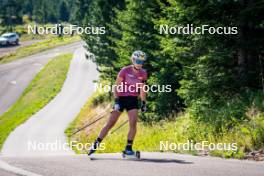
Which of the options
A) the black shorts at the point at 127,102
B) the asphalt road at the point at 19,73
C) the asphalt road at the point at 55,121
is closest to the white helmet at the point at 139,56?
the black shorts at the point at 127,102

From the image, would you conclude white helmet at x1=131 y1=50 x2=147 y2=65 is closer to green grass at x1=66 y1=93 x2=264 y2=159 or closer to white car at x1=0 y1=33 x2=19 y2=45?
green grass at x1=66 y1=93 x2=264 y2=159

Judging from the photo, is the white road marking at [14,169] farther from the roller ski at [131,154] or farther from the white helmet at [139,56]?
the white helmet at [139,56]

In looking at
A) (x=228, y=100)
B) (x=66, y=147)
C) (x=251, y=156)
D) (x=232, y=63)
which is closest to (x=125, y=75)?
(x=251, y=156)

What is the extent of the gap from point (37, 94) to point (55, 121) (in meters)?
11.0

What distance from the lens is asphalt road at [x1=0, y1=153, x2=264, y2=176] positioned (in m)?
7.00

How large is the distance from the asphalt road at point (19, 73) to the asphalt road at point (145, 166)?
A: 113 ft

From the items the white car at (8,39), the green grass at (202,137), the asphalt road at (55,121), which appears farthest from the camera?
the white car at (8,39)

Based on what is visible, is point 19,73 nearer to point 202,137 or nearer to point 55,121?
point 55,121

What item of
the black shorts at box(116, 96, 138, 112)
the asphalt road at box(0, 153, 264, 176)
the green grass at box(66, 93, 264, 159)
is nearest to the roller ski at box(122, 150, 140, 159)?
the asphalt road at box(0, 153, 264, 176)

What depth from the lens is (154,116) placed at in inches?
774

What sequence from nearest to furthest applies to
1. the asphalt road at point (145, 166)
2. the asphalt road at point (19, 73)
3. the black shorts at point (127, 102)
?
1. the asphalt road at point (145, 166)
2. the black shorts at point (127, 102)
3. the asphalt road at point (19, 73)

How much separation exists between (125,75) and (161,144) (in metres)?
2.45

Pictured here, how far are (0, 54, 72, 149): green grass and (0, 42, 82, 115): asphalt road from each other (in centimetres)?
91

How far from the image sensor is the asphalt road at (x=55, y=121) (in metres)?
26.9
